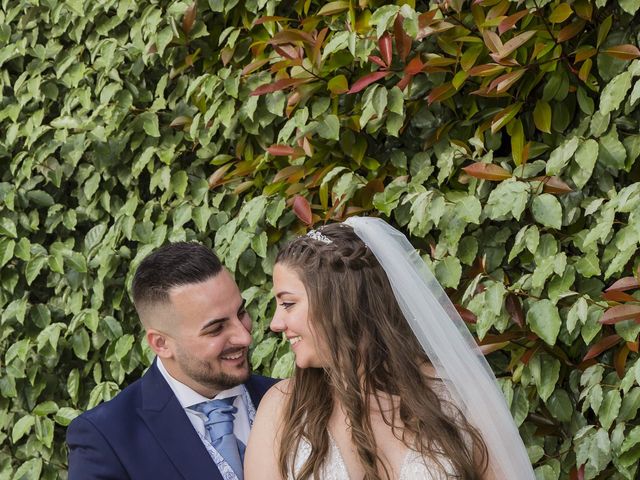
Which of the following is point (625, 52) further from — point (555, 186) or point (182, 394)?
point (182, 394)

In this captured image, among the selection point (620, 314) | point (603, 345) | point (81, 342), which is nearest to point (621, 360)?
point (603, 345)

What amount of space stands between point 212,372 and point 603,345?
40.9 inches

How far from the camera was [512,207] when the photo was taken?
2887 millimetres

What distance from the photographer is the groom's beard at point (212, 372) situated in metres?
2.78

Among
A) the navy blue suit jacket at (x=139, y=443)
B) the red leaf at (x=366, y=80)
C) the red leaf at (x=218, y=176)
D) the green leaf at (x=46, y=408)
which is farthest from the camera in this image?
the green leaf at (x=46, y=408)

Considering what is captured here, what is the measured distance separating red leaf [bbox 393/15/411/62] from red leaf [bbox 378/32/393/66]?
0.02 meters

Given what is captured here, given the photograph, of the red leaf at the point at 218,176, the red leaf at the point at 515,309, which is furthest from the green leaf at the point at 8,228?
the red leaf at the point at 515,309

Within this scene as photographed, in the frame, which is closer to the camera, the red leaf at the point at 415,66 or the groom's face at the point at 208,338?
the groom's face at the point at 208,338

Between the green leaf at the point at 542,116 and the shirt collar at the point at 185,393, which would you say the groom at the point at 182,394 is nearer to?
the shirt collar at the point at 185,393

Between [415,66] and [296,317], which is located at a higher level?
[415,66]

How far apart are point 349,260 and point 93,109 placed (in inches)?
73.5

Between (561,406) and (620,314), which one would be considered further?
(561,406)

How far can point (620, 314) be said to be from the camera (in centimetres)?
272

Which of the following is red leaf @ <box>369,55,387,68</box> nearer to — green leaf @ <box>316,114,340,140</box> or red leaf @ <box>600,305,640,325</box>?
green leaf @ <box>316,114,340,140</box>
